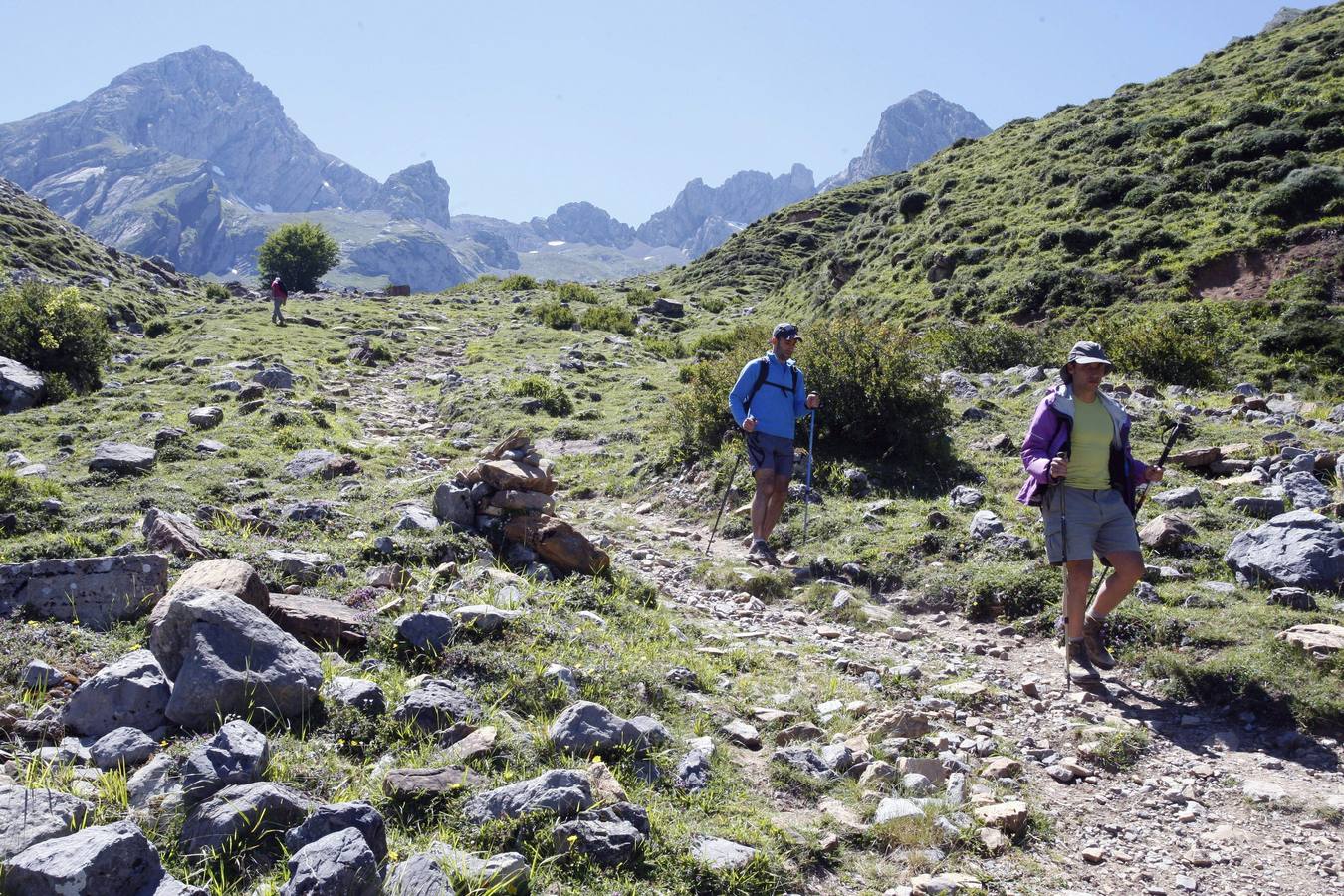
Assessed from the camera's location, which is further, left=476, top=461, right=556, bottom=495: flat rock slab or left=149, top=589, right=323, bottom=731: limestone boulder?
left=476, top=461, right=556, bottom=495: flat rock slab

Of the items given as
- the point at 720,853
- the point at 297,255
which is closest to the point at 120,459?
the point at 720,853

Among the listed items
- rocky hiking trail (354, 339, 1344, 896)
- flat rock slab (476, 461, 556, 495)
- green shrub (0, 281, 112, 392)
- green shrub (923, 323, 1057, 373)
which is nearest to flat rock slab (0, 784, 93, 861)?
rocky hiking trail (354, 339, 1344, 896)

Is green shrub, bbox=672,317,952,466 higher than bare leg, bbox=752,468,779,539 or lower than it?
higher

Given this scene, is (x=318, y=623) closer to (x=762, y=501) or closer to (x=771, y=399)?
(x=762, y=501)

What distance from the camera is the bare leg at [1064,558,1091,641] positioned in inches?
243

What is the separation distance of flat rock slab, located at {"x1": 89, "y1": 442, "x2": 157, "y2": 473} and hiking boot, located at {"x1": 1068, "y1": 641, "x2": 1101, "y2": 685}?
10832 millimetres

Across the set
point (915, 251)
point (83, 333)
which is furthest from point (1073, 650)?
point (915, 251)

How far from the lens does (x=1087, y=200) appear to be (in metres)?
31.4

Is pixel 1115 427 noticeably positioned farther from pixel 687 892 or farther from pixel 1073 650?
pixel 687 892

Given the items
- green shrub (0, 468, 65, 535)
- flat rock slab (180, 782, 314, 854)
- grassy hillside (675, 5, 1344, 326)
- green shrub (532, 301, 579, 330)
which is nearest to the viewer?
flat rock slab (180, 782, 314, 854)

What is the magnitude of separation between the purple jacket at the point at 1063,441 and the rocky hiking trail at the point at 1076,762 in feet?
4.84

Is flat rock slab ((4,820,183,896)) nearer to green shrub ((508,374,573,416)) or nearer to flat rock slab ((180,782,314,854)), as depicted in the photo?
flat rock slab ((180,782,314,854))

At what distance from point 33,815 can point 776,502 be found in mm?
7474

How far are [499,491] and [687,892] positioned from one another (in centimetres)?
528
